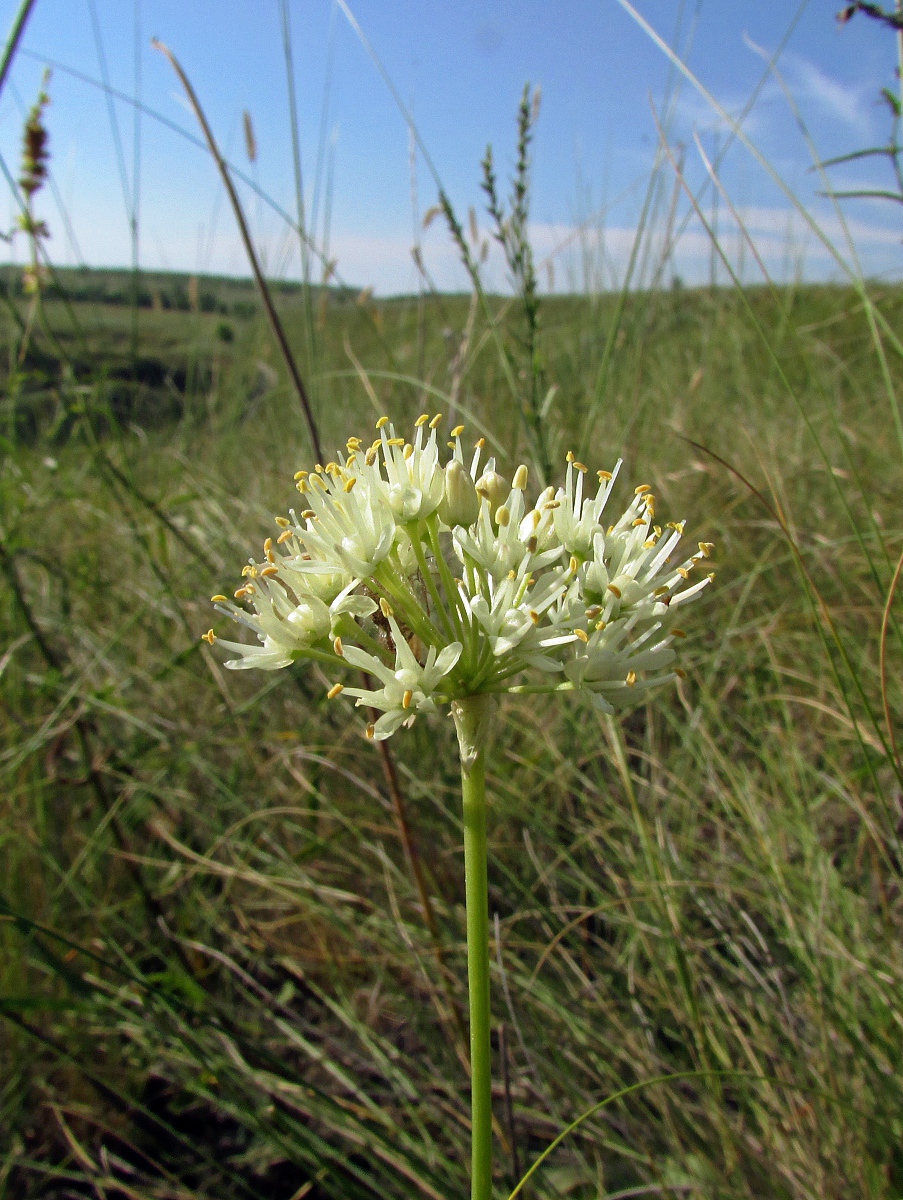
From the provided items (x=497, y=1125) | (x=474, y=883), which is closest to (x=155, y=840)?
(x=497, y=1125)

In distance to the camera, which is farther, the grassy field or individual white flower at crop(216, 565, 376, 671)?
the grassy field

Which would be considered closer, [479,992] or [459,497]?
[479,992]

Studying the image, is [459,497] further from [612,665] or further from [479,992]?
[479,992]

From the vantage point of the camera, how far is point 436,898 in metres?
1.90

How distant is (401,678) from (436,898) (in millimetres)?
1146

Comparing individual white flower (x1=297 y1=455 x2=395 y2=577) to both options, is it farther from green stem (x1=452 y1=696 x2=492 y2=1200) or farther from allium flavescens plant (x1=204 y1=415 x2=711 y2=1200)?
green stem (x1=452 y1=696 x2=492 y2=1200)

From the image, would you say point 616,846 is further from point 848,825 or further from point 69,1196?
point 69,1196

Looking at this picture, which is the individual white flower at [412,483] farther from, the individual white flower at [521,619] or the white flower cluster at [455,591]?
the individual white flower at [521,619]

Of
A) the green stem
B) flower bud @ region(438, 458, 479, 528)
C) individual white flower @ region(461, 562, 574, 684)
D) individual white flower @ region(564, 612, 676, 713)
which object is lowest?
the green stem

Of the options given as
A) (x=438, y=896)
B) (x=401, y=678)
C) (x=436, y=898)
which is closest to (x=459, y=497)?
(x=401, y=678)

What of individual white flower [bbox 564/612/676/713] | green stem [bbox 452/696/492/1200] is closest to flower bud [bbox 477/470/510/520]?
individual white flower [bbox 564/612/676/713]

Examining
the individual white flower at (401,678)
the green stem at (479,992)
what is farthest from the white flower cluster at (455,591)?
the green stem at (479,992)

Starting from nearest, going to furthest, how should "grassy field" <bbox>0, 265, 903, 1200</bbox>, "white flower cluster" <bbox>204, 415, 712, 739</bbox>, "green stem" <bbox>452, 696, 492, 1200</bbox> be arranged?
1. "green stem" <bbox>452, 696, 492, 1200</bbox>
2. "white flower cluster" <bbox>204, 415, 712, 739</bbox>
3. "grassy field" <bbox>0, 265, 903, 1200</bbox>

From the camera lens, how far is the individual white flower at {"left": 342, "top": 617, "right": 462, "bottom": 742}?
3.07 feet
